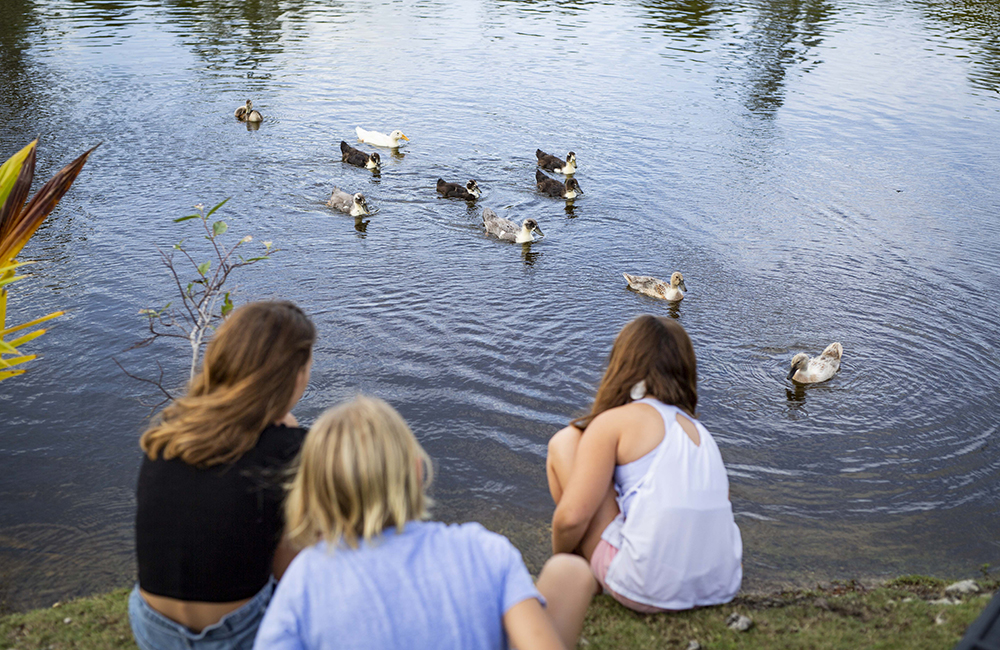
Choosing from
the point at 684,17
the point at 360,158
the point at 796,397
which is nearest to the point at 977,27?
the point at 684,17

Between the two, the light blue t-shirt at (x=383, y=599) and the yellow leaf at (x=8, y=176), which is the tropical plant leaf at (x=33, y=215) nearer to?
the yellow leaf at (x=8, y=176)

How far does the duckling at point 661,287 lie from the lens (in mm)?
9477

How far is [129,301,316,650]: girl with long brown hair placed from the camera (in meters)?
2.81

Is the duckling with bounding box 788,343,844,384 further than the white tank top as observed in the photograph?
Yes

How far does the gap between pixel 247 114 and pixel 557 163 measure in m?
6.31

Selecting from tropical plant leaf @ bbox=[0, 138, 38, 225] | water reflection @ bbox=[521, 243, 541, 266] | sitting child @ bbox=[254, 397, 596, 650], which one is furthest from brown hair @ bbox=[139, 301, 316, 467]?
water reflection @ bbox=[521, 243, 541, 266]

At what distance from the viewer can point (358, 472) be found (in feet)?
7.52

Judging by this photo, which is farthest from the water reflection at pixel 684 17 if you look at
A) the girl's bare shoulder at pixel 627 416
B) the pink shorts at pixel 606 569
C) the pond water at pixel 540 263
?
the pink shorts at pixel 606 569

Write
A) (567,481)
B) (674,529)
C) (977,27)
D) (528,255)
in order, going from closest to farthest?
(674,529), (567,481), (528,255), (977,27)

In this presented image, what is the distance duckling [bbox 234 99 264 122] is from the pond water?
198 mm

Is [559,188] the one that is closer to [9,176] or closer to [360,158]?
[360,158]

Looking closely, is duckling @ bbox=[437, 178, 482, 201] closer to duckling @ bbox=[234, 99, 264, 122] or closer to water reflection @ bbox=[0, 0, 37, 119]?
duckling @ bbox=[234, 99, 264, 122]

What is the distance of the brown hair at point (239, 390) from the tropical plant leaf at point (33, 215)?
2977 millimetres

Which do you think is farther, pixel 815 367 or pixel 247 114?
pixel 247 114
